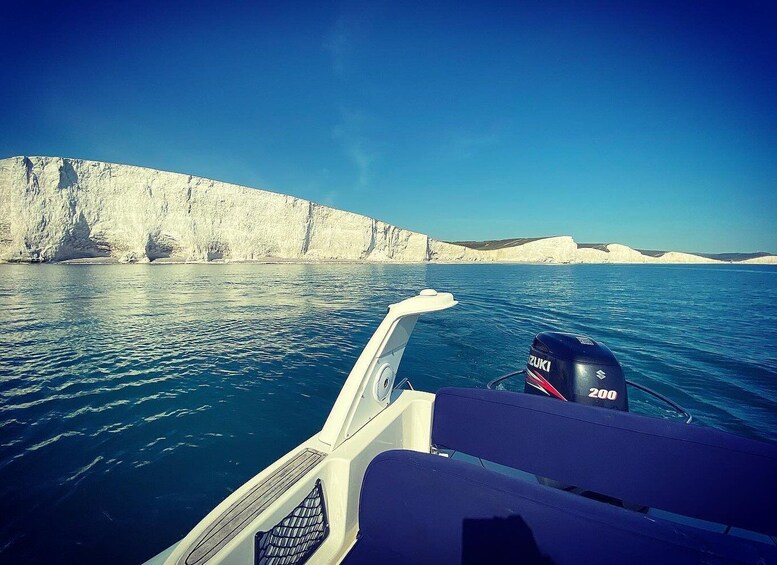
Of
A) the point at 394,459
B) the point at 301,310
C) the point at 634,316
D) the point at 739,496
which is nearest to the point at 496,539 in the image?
the point at 394,459

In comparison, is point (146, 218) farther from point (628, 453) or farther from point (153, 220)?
point (628, 453)

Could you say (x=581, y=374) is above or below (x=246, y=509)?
above

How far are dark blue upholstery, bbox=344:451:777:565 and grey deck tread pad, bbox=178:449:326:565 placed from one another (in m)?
0.54

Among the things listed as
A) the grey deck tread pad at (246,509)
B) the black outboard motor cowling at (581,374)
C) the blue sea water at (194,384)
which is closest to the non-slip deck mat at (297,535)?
the grey deck tread pad at (246,509)

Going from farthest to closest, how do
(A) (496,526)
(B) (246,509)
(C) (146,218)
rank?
1. (C) (146,218)
2. (B) (246,509)
3. (A) (496,526)

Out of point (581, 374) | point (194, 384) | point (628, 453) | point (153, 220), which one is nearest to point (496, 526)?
point (628, 453)

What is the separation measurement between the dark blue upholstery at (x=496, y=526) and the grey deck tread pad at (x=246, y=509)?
0.54 m

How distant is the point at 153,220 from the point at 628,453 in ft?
190

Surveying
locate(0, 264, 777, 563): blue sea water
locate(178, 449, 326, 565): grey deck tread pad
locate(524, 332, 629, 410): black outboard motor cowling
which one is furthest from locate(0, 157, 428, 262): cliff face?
locate(524, 332, 629, 410): black outboard motor cowling

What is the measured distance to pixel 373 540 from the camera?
1647 mm

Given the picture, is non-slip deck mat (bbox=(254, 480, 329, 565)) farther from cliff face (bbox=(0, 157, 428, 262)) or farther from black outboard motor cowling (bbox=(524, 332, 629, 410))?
cliff face (bbox=(0, 157, 428, 262))

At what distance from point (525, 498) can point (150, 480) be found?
14.5 feet

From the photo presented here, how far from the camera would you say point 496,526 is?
129cm

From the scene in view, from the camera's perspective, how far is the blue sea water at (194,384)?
130 inches
